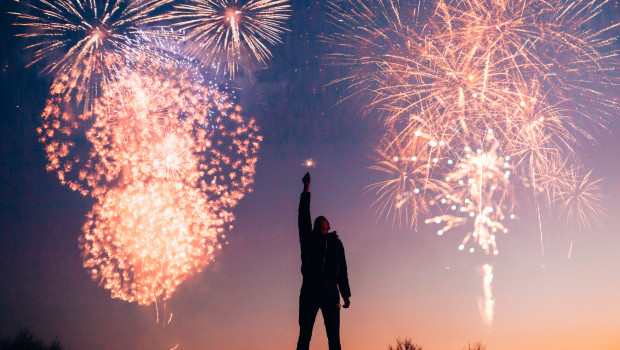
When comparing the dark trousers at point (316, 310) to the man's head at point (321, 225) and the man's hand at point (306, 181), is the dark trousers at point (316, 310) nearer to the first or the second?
Result: the man's head at point (321, 225)

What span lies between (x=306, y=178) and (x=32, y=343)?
30.2 ft

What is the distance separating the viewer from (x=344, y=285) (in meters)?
5.43

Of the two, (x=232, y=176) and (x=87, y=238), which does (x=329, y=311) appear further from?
(x=87, y=238)

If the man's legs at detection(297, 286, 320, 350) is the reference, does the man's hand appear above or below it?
above

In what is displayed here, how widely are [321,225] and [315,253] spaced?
31cm

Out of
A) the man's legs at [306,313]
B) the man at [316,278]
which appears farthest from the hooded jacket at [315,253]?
the man's legs at [306,313]

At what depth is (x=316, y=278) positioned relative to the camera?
5109mm

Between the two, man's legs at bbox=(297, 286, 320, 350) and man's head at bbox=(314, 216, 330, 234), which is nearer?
man's legs at bbox=(297, 286, 320, 350)

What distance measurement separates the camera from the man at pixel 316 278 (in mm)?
5082

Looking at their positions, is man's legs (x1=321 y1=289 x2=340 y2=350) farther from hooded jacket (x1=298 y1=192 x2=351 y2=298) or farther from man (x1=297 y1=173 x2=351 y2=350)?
hooded jacket (x1=298 y1=192 x2=351 y2=298)

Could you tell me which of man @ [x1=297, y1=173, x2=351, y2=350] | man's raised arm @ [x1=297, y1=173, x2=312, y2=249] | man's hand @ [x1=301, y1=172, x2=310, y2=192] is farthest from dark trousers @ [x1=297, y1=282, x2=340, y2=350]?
man's hand @ [x1=301, y1=172, x2=310, y2=192]

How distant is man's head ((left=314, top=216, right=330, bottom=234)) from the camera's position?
5.23m

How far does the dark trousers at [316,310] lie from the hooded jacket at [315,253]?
3.3 inches

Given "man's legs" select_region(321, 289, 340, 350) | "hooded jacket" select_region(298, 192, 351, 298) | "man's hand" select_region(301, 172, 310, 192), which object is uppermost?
"man's hand" select_region(301, 172, 310, 192)
